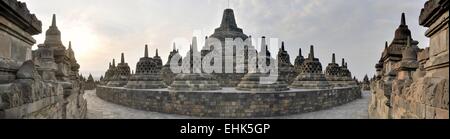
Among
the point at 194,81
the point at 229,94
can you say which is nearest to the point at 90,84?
the point at 194,81

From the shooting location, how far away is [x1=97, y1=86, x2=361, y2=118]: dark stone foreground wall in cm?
1084

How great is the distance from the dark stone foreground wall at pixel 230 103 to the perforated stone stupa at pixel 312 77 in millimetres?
3513

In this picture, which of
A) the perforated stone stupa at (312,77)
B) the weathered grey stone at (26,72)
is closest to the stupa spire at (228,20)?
the perforated stone stupa at (312,77)

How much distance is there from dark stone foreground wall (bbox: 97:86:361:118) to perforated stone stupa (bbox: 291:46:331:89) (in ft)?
11.5

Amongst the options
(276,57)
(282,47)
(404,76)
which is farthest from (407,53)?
(282,47)

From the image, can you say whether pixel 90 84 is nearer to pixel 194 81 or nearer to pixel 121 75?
pixel 121 75

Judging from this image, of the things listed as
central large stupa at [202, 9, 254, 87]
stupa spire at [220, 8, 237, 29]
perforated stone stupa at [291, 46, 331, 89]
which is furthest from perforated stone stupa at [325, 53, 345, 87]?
stupa spire at [220, 8, 237, 29]

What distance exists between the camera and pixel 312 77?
16875 millimetres

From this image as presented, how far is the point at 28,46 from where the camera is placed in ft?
14.0

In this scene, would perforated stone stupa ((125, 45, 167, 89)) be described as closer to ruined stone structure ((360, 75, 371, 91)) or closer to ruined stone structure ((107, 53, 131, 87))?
ruined stone structure ((107, 53, 131, 87))

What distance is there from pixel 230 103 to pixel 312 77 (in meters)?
7.75

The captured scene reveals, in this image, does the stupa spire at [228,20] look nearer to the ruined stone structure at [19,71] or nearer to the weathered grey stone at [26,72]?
the ruined stone structure at [19,71]

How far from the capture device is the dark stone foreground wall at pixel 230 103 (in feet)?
35.6

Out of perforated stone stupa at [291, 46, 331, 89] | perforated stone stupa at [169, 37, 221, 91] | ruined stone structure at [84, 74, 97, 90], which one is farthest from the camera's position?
ruined stone structure at [84, 74, 97, 90]
